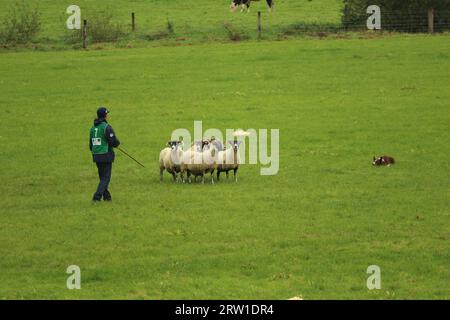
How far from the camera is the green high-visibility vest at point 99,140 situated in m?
24.9

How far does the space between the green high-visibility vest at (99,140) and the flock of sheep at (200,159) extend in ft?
9.36

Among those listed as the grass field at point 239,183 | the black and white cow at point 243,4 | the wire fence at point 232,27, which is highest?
the black and white cow at point 243,4

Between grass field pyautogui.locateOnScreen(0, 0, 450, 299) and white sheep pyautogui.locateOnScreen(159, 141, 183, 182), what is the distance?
1.50 ft

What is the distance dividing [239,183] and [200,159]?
4.42 feet

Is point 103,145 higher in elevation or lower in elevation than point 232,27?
lower

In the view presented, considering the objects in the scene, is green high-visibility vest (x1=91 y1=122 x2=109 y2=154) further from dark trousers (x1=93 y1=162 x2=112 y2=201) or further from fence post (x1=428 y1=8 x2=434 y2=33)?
fence post (x1=428 y1=8 x2=434 y2=33)

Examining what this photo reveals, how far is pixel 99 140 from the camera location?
81.6 ft

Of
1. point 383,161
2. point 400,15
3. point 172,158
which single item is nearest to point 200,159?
point 172,158

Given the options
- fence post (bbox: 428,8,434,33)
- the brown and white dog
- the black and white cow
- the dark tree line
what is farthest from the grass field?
the black and white cow

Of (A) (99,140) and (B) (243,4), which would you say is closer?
(A) (99,140)

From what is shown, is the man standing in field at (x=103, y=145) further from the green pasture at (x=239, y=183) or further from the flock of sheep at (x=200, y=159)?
the flock of sheep at (x=200, y=159)

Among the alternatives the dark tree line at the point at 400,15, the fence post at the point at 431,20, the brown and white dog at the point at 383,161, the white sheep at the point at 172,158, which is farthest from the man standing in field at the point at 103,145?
the dark tree line at the point at 400,15

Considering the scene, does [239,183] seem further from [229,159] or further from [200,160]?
[200,160]
